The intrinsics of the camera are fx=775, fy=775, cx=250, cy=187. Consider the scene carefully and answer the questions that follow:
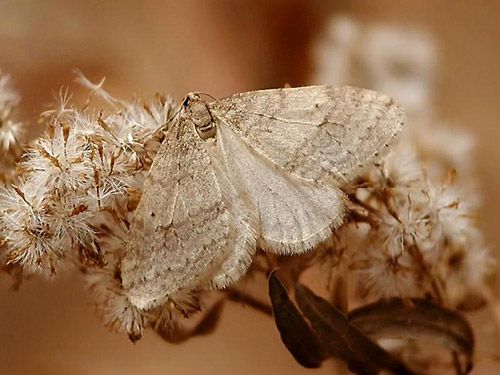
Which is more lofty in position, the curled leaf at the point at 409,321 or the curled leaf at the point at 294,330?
the curled leaf at the point at 294,330

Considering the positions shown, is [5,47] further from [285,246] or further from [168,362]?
[285,246]

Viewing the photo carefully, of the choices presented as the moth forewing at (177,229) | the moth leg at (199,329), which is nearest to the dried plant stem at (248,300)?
the moth leg at (199,329)

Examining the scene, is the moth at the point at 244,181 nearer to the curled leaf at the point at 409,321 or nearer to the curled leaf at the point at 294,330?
the curled leaf at the point at 294,330

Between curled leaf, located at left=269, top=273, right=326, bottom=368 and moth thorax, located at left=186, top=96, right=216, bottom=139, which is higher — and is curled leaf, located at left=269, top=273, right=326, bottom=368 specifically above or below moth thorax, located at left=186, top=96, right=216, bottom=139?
below

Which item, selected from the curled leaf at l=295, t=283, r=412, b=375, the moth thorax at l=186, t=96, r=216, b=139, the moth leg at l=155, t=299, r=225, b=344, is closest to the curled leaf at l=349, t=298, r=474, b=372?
the curled leaf at l=295, t=283, r=412, b=375

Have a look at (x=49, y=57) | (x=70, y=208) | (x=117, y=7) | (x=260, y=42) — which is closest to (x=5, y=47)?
(x=49, y=57)

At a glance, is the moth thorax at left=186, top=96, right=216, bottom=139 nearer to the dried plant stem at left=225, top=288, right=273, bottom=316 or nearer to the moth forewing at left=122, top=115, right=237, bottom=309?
the moth forewing at left=122, top=115, right=237, bottom=309

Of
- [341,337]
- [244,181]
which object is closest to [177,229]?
[244,181]
